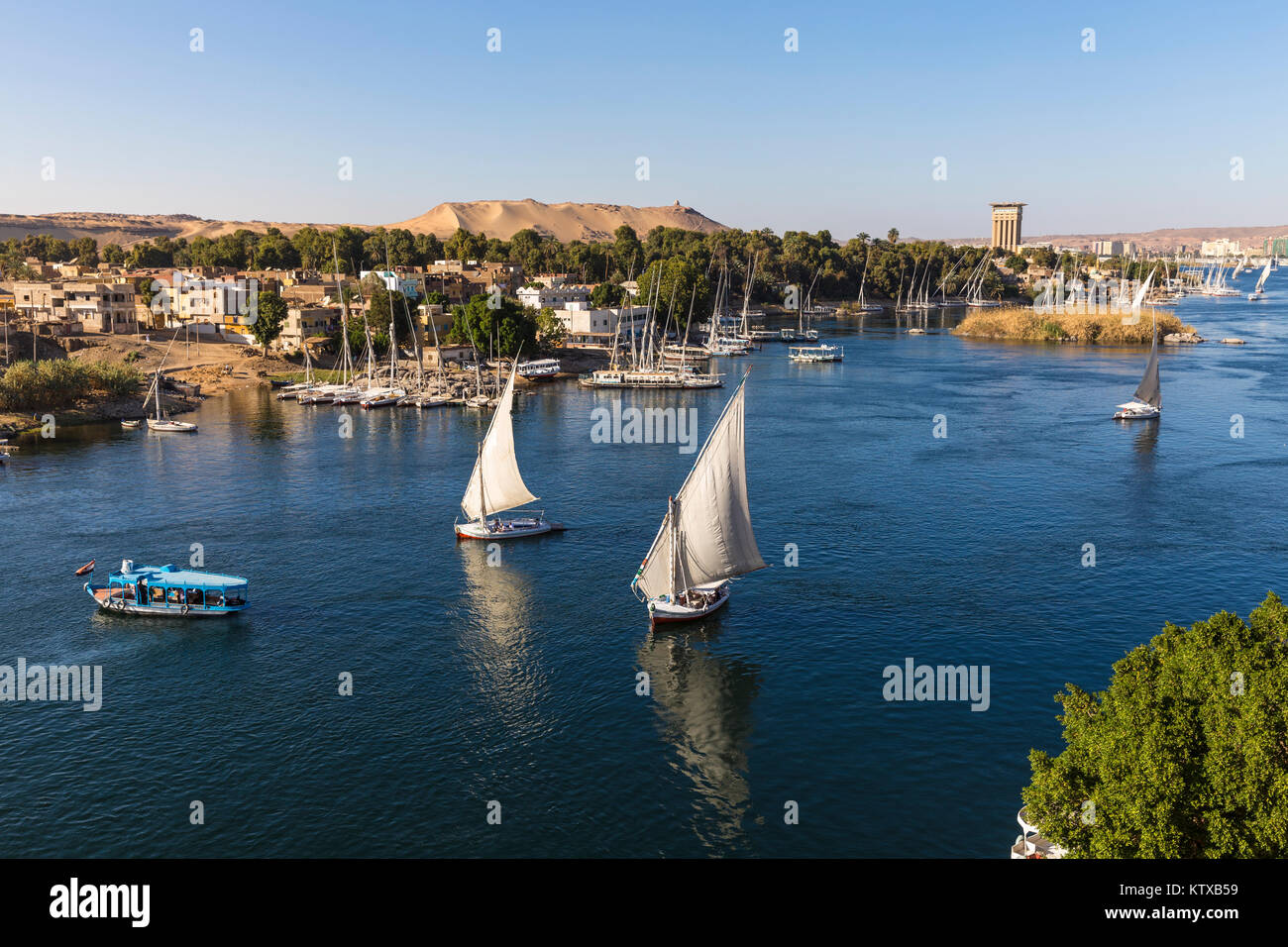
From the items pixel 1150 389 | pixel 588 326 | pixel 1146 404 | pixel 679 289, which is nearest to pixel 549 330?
pixel 588 326

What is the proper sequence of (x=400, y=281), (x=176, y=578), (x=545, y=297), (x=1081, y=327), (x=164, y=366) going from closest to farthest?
1. (x=176, y=578)
2. (x=164, y=366)
3. (x=400, y=281)
4. (x=545, y=297)
5. (x=1081, y=327)

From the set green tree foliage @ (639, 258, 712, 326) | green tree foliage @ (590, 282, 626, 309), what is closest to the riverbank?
green tree foliage @ (590, 282, 626, 309)

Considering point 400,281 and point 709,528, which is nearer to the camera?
point 709,528

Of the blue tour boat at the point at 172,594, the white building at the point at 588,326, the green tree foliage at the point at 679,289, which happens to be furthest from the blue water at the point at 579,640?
the green tree foliage at the point at 679,289

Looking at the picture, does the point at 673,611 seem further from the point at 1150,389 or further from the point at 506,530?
the point at 1150,389

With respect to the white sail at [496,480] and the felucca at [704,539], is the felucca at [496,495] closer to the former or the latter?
the white sail at [496,480]

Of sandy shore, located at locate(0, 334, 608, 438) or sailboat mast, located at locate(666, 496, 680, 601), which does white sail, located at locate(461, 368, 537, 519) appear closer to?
sailboat mast, located at locate(666, 496, 680, 601)

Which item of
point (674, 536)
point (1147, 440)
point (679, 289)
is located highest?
point (679, 289)
